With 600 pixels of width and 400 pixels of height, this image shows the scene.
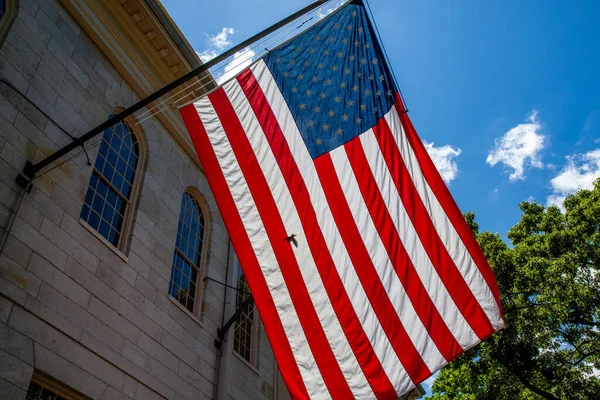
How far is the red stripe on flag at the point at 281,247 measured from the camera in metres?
6.09

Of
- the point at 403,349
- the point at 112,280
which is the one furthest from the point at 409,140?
the point at 112,280

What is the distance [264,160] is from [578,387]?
1380 centimetres

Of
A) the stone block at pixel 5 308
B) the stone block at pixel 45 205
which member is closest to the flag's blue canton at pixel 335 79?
the stone block at pixel 45 205

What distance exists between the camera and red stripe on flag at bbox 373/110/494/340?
6.55m

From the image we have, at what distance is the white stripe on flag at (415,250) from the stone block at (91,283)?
449 centimetres

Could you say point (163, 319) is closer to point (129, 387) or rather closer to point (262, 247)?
point (129, 387)

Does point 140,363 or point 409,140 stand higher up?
point 409,140

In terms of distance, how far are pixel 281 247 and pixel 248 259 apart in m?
0.43

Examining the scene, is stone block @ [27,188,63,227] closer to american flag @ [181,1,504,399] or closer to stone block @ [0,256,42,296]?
stone block @ [0,256,42,296]

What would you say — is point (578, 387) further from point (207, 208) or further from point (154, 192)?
point (154, 192)

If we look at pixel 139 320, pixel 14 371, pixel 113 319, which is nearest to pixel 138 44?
pixel 139 320

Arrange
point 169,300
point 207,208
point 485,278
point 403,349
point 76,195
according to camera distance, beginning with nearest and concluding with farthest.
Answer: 1. point 403,349
2. point 485,278
3. point 76,195
4. point 169,300
5. point 207,208

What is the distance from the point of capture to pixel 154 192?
10727mm

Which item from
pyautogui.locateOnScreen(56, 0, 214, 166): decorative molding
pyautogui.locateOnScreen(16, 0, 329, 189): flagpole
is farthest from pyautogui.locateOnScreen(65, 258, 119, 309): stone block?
pyautogui.locateOnScreen(56, 0, 214, 166): decorative molding
